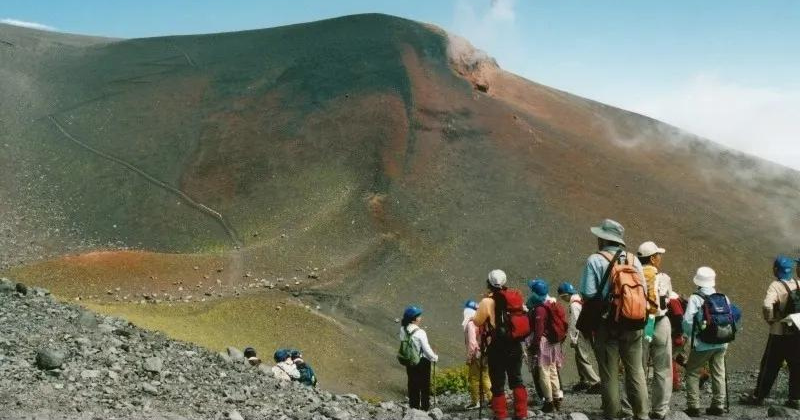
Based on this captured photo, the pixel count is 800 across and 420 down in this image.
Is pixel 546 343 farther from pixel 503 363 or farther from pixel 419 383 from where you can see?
pixel 503 363

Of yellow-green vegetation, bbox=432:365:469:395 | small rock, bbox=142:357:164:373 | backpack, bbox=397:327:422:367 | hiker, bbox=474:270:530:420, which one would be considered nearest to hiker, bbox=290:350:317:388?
backpack, bbox=397:327:422:367

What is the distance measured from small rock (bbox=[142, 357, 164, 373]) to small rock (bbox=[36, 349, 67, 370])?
91 centimetres

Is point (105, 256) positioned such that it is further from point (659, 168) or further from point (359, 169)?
point (659, 168)

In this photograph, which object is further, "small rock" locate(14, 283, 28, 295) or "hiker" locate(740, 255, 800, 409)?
"small rock" locate(14, 283, 28, 295)

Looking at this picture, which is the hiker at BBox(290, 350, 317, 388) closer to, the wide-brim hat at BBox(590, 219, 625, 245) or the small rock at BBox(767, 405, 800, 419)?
the wide-brim hat at BBox(590, 219, 625, 245)

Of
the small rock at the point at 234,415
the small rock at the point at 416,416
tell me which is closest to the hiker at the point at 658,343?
the small rock at the point at 416,416

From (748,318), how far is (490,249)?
797 cm

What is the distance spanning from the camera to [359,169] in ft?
94.5

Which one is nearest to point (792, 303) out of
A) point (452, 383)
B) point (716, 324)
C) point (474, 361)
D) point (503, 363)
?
point (716, 324)

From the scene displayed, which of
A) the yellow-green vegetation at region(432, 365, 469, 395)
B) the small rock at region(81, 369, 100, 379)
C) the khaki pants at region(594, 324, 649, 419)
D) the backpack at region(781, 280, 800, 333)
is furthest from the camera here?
the yellow-green vegetation at region(432, 365, 469, 395)

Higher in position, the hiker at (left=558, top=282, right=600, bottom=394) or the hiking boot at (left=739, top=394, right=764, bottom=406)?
the hiker at (left=558, top=282, right=600, bottom=394)

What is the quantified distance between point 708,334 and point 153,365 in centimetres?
602

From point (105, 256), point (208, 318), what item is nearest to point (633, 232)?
point (208, 318)

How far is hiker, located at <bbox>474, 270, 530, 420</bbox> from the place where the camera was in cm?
772
